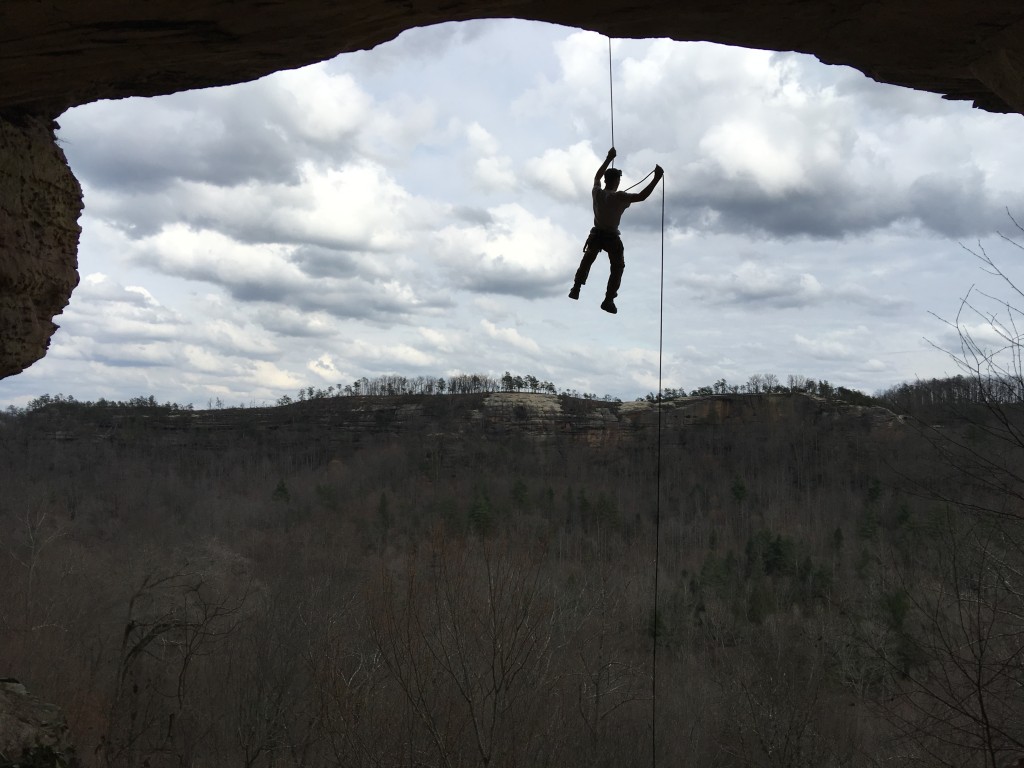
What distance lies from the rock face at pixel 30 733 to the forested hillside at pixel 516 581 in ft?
21.7

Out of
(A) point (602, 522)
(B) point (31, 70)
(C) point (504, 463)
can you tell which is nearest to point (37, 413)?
(C) point (504, 463)

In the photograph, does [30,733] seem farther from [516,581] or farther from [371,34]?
[516,581]

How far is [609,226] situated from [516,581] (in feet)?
50.0

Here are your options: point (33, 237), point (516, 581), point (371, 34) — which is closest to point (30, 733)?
point (33, 237)

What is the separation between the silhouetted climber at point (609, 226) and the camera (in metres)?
7.53

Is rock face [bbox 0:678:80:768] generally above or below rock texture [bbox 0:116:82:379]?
below

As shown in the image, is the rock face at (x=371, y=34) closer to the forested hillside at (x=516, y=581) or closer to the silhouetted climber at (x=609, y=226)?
the silhouetted climber at (x=609, y=226)

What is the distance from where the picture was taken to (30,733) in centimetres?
866

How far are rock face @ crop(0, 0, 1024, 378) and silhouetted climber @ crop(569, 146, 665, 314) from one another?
150 centimetres

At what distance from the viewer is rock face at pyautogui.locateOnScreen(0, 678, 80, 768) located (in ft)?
27.4

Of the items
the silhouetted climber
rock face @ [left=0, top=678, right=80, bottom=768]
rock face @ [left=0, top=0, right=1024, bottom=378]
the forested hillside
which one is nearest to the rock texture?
rock face @ [left=0, top=0, right=1024, bottom=378]

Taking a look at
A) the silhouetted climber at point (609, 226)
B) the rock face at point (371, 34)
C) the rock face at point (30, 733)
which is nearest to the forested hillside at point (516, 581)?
the silhouetted climber at point (609, 226)

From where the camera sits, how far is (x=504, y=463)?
8625cm

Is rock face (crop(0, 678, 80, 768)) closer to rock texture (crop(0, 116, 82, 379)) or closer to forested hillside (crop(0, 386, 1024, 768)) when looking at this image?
rock texture (crop(0, 116, 82, 379))
